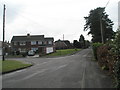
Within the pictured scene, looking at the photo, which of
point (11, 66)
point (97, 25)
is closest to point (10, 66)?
point (11, 66)

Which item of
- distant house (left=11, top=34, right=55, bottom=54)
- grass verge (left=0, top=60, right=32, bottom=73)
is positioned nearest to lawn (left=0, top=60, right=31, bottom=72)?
grass verge (left=0, top=60, right=32, bottom=73)

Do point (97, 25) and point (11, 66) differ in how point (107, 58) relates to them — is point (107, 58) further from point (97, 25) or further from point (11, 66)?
point (97, 25)

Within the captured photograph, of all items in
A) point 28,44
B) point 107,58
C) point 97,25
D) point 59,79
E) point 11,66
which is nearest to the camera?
point 59,79

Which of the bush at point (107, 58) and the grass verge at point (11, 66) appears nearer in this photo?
the bush at point (107, 58)

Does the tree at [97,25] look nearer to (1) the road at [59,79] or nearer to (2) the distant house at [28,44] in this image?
(2) the distant house at [28,44]

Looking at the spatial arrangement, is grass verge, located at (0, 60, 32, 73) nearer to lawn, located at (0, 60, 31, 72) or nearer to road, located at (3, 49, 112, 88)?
lawn, located at (0, 60, 31, 72)

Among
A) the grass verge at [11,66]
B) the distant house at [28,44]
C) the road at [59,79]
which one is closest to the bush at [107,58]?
the road at [59,79]

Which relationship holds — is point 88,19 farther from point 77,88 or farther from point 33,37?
point 77,88

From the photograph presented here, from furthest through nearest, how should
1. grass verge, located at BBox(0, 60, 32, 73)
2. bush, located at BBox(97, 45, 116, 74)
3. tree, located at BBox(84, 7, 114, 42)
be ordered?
1. tree, located at BBox(84, 7, 114, 42)
2. grass verge, located at BBox(0, 60, 32, 73)
3. bush, located at BBox(97, 45, 116, 74)

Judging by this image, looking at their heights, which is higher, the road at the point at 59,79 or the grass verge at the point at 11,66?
the road at the point at 59,79

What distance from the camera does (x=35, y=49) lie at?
185 ft

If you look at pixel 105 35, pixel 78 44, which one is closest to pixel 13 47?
pixel 105 35

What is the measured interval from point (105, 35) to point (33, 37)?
95.3ft

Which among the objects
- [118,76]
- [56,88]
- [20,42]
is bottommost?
[56,88]
